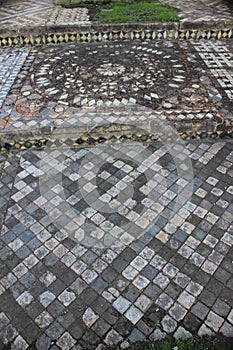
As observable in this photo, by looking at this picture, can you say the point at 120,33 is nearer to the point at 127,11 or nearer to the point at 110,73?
the point at 127,11

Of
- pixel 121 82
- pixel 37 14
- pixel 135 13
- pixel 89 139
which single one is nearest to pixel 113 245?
pixel 89 139

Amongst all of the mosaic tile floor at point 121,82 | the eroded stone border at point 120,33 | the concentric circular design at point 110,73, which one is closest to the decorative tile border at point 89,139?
the mosaic tile floor at point 121,82

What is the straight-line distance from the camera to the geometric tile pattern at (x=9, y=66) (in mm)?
5484

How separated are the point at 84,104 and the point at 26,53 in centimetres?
255

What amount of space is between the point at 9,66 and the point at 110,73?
1.93m

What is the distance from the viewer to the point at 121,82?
18.1ft

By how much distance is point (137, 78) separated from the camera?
18.4 ft

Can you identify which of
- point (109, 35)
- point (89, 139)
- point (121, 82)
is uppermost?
point (109, 35)

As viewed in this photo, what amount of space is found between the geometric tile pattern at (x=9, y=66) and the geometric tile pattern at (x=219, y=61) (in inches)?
135

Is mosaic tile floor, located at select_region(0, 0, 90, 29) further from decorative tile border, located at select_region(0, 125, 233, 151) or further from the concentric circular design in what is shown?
decorative tile border, located at select_region(0, 125, 233, 151)

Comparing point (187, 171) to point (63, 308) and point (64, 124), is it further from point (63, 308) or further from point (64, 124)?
point (63, 308)

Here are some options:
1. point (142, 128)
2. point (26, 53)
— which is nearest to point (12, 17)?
point (26, 53)

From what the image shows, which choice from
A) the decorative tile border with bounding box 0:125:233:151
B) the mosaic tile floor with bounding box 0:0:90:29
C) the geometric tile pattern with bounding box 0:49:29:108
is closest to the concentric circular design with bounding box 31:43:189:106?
the geometric tile pattern with bounding box 0:49:29:108

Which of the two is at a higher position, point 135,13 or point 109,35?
point 135,13
